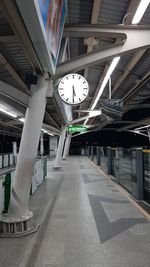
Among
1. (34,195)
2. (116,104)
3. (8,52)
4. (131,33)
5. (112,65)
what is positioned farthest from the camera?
(116,104)

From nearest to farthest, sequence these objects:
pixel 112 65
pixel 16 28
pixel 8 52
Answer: pixel 16 28, pixel 8 52, pixel 112 65

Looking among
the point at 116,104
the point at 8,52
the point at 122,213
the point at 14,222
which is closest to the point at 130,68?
the point at 116,104

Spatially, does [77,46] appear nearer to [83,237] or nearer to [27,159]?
[27,159]

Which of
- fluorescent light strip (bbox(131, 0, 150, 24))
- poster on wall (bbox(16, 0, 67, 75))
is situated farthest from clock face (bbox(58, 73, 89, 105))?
poster on wall (bbox(16, 0, 67, 75))

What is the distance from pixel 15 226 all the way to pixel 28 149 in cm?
132

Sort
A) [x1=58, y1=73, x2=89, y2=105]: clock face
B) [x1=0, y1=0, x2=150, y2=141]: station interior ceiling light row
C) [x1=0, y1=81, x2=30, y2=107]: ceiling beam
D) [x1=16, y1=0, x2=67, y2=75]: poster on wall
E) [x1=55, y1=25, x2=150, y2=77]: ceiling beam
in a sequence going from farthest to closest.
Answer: [x1=58, y1=73, x2=89, y2=105]: clock face < [x1=55, y1=25, x2=150, y2=77]: ceiling beam < [x1=0, y1=81, x2=30, y2=107]: ceiling beam < [x1=0, y1=0, x2=150, y2=141]: station interior ceiling light row < [x1=16, y1=0, x2=67, y2=75]: poster on wall

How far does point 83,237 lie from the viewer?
3951 millimetres

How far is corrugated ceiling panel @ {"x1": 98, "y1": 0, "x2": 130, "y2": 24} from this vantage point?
4.31 m

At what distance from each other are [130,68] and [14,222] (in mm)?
5684

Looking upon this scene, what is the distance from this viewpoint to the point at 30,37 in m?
2.98

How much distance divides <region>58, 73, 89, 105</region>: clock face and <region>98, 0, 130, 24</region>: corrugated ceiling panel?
140 cm

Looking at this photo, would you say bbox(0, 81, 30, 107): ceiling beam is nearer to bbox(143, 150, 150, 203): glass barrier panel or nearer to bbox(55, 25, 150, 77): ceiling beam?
bbox(55, 25, 150, 77): ceiling beam

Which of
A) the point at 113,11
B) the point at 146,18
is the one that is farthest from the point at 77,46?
the point at 146,18

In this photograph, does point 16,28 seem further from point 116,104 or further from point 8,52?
point 116,104
